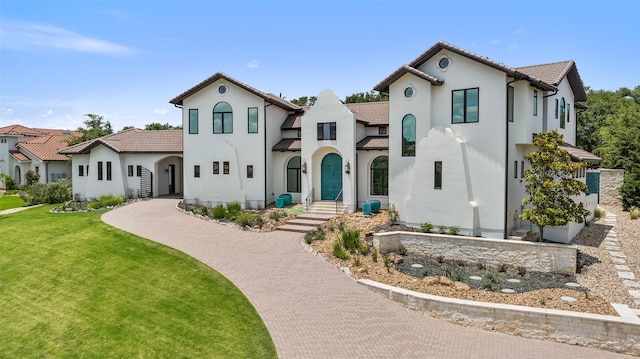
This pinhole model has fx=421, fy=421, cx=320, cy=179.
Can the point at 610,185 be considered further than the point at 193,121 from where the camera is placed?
Yes

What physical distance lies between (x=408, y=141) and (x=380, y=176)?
3765 millimetres

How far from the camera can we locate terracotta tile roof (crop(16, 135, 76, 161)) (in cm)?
4391

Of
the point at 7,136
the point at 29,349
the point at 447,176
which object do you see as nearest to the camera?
the point at 29,349

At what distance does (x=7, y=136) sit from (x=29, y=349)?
158ft

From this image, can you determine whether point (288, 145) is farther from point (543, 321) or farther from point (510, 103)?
point (543, 321)

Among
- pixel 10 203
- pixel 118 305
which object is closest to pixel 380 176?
pixel 118 305

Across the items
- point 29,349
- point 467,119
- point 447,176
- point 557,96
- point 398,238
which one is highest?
point 557,96

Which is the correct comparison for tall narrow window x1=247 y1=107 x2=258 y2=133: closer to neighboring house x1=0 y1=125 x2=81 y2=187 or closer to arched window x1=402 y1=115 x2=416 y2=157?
arched window x1=402 y1=115 x2=416 y2=157

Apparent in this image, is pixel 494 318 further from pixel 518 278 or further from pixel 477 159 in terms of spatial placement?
pixel 477 159

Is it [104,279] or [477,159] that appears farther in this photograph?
[477,159]

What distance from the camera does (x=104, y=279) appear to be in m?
14.6

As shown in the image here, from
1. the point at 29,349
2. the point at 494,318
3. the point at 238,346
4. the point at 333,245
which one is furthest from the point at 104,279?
the point at 494,318

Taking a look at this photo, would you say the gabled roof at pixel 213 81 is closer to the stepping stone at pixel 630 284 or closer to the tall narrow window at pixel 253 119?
the tall narrow window at pixel 253 119

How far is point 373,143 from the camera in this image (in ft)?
77.2
